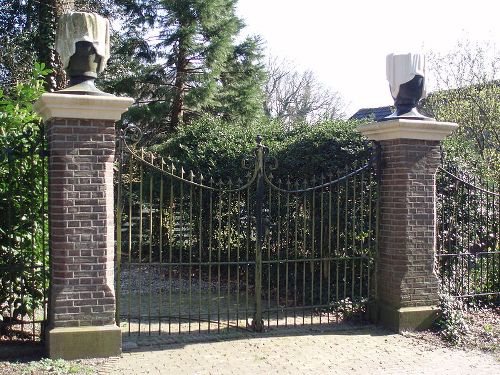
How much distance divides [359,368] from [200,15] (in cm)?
1126

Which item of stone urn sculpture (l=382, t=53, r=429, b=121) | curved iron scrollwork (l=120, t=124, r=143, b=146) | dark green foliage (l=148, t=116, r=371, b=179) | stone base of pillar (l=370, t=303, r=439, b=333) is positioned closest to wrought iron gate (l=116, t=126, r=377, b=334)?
curved iron scrollwork (l=120, t=124, r=143, b=146)

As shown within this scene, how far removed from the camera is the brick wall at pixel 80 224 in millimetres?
5375

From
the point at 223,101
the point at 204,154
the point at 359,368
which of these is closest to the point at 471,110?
the point at 223,101

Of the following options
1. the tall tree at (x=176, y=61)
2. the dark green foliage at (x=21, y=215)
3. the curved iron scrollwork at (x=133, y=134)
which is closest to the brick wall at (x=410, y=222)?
the curved iron scrollwork at (x=133, y=134)

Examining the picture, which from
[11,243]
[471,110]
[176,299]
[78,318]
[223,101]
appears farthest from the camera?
[223,101]

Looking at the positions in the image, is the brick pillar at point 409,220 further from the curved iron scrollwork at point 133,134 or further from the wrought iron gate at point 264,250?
the curved iron scrollwork at point 133,134

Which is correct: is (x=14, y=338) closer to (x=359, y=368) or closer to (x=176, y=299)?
(x=176, y=299)

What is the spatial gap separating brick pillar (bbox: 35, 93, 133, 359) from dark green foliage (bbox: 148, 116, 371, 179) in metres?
1.84

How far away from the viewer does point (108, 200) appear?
555 cm

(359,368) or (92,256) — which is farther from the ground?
(92,256)

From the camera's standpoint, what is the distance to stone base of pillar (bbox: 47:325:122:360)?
5281 mm

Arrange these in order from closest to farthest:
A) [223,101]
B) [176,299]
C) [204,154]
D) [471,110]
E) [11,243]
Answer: [11,243] → [176,299] → [204,154] → [471,110] → [223,101]

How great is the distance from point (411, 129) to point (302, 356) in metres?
3.05

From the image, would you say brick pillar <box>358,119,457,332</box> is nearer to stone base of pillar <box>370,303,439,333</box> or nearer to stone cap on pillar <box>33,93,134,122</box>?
stone base of pillar <box>370,303,439,333</box>
